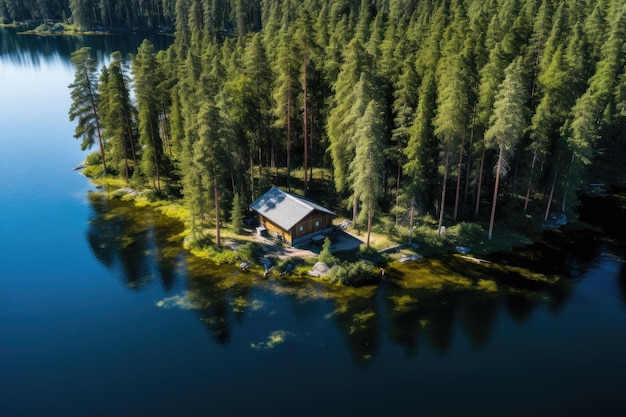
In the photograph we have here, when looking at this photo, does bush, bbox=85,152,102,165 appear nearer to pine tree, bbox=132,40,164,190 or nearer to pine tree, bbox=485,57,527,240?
pine tree, bbox=132,40,164,190

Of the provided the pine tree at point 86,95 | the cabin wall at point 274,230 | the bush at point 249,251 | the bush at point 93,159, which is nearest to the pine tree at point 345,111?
the cabin wall at point 274,230

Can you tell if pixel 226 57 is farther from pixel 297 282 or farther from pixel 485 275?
pixel 485 275

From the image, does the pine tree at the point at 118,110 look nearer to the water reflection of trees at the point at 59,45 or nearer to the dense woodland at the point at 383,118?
the dense woodland at the point at 383,118

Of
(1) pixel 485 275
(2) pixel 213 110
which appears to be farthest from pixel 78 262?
(1) pixel 485 275

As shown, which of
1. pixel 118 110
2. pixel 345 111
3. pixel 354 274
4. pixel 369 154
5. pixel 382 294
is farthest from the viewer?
pixel 118 110

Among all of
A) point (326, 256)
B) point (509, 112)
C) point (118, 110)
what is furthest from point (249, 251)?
point (118, 110)

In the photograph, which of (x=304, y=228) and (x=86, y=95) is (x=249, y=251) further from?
(x=86, y=95)
